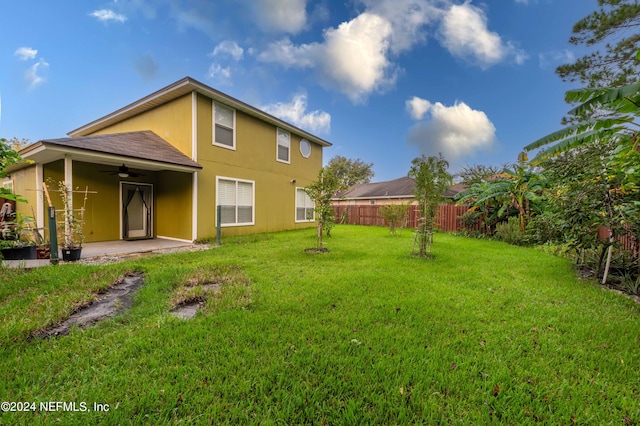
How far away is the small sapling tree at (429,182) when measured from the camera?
271 inches

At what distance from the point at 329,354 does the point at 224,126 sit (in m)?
9.63

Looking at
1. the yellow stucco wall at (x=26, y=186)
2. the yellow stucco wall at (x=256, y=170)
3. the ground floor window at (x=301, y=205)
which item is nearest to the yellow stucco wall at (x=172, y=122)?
the yellow stucco wall at (x=256, y=170)

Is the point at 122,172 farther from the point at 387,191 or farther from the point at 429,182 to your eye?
the point at 387,191

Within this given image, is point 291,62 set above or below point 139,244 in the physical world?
above

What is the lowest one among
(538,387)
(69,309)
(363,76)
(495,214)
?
(538,387)

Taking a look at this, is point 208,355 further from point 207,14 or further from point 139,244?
point 207,14

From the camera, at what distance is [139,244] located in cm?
861

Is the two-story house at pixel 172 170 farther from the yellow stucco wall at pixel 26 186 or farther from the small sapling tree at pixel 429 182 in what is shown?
the small sapling tree at pixel 429 182

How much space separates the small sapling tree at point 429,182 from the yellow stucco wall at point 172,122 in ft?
25.5

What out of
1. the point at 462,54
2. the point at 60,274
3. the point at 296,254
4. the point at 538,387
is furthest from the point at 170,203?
the point at 462,54

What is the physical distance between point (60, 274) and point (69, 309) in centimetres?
200

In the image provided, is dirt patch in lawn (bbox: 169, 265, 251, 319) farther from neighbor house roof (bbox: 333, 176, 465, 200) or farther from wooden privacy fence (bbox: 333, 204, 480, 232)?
neighbor house roof (bbox: 333, 176, 465, 200)

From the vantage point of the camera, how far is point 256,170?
11.3 metres

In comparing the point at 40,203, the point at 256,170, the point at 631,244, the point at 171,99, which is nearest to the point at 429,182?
the point at 631,244
